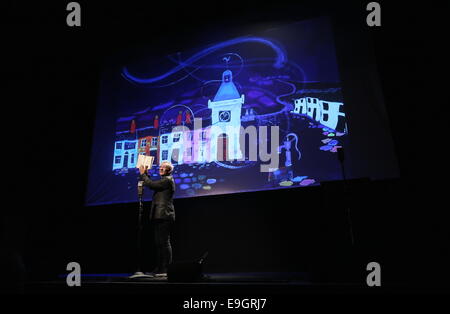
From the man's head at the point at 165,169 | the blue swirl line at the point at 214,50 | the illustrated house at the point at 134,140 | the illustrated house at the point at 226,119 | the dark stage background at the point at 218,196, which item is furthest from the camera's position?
the illustrated house at the point at 134,140

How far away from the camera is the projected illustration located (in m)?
4.26

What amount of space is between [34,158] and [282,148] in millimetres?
4377

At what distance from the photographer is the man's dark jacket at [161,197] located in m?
3.90

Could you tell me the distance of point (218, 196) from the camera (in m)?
4.86

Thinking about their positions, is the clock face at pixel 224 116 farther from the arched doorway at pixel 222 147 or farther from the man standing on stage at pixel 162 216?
the man standing on stage at pixel 162 216

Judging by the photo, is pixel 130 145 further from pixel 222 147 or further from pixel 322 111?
pixel 322 111

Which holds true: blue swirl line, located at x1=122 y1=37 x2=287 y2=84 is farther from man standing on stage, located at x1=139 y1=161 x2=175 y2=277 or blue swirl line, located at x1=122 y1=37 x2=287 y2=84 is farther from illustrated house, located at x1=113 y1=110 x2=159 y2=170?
man standing on stage, located at x1=139 y1=161 x2=175 y2=277

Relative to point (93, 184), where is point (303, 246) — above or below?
below

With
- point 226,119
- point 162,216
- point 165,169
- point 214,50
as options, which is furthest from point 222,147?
point 214,50

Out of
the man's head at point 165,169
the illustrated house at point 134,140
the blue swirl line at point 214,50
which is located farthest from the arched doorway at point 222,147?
the blue swirl line at point 214,50

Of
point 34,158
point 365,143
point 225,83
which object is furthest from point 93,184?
point 365,143

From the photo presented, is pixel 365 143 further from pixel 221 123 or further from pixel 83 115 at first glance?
pixel 83 115

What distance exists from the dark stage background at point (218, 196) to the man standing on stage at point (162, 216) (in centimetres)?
102

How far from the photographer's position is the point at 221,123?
4723 millimetres
